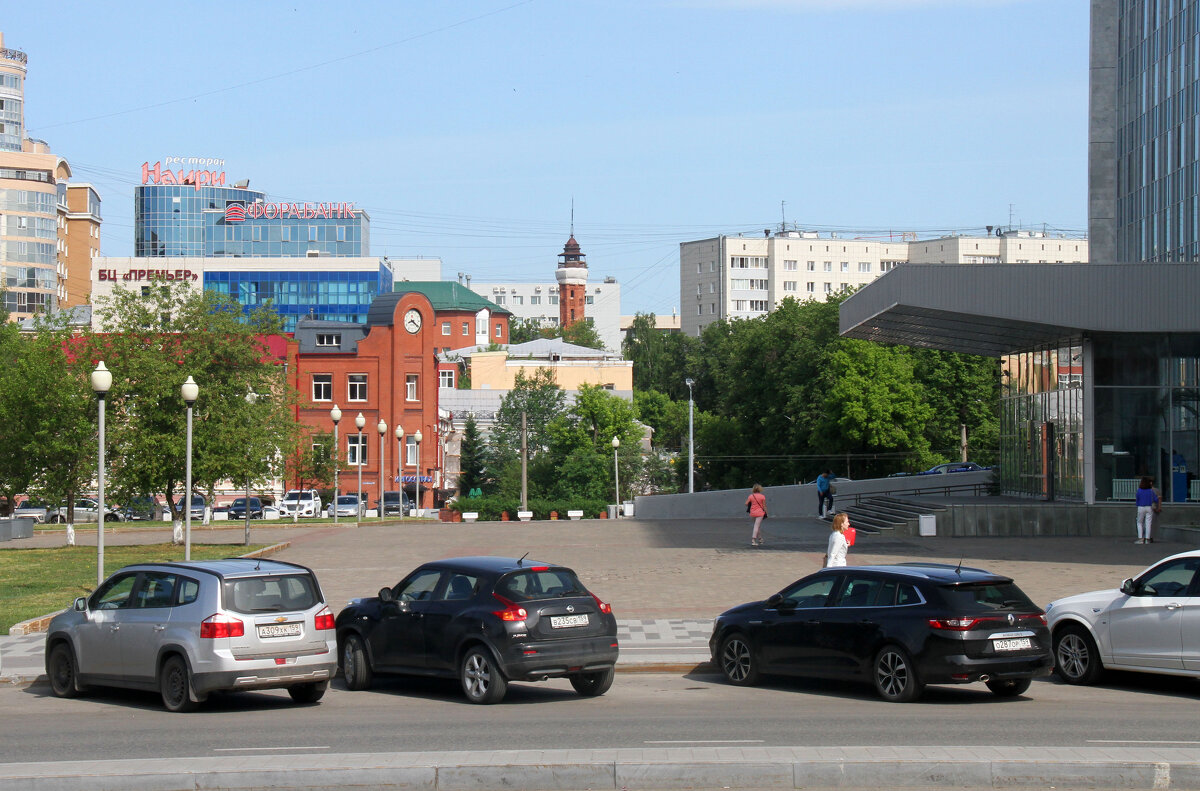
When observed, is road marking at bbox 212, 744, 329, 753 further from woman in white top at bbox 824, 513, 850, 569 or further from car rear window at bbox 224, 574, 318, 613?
woman in white top at bbox 824, 513, 850, 569

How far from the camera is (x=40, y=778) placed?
8.74m

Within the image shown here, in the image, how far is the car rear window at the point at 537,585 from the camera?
42.3ft

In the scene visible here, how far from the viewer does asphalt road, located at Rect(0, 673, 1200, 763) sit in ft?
34.0

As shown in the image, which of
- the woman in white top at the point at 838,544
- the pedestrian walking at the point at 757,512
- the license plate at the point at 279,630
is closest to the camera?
the license plate at the point at 279,630

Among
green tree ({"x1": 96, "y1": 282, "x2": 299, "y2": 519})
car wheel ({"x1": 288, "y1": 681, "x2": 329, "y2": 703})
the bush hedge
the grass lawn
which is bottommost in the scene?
the bush hedge

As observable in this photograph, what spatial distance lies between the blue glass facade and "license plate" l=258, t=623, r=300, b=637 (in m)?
115

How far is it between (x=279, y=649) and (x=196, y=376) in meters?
27.4

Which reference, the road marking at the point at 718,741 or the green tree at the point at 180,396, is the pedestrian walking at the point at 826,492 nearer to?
A: the green tree at the point at 180,396

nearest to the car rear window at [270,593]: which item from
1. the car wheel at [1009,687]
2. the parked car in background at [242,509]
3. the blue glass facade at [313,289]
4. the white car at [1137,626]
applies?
the car wheel at [1009,687]

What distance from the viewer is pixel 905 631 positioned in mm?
12602

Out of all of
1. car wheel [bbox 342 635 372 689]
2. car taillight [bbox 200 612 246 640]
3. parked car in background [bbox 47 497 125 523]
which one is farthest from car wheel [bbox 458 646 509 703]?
parked car in background [bbox 47 497 125 523]

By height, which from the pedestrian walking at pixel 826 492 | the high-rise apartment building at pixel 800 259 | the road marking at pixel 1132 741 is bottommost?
the road marking at pixel 1132 741

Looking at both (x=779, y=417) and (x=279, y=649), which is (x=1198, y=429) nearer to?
(x=279, y=649)

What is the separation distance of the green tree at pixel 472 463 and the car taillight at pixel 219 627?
73.5 metres
